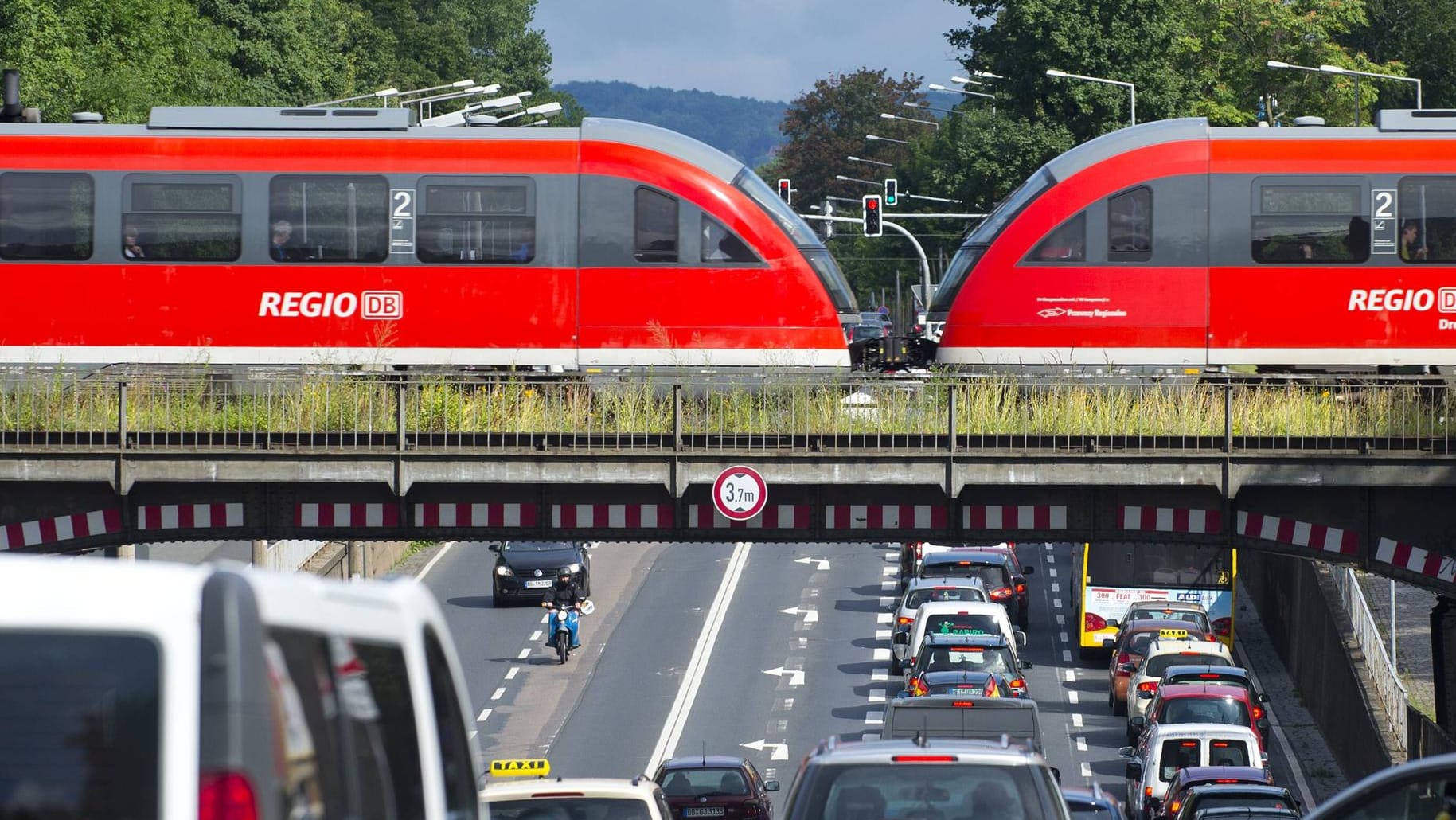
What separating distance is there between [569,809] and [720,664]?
30.3m

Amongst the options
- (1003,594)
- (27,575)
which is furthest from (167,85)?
→ (27,575)

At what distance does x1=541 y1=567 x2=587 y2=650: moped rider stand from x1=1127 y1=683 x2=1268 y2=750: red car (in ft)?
48.1

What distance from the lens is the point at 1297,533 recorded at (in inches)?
820

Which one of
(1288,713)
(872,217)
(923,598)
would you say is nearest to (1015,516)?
(1288,713)

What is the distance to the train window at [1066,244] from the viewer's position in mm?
24500

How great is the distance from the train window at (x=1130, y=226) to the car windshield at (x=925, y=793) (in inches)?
643

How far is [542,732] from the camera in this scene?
35906 millimetres

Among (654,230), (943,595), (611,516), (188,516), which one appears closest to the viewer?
(188,516)

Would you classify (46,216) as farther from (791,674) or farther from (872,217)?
(872,217)

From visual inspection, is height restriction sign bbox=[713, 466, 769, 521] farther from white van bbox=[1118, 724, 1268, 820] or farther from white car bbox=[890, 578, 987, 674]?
white car bbox=[890, 578, 987, 674]

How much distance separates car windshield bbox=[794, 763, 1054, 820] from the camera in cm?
866

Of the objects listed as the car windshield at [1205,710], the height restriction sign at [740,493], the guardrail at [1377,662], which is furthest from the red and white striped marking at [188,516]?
the guardrail at [1377,662]

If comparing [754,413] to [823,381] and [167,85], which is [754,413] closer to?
[823,381]

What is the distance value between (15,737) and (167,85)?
59.6 m
